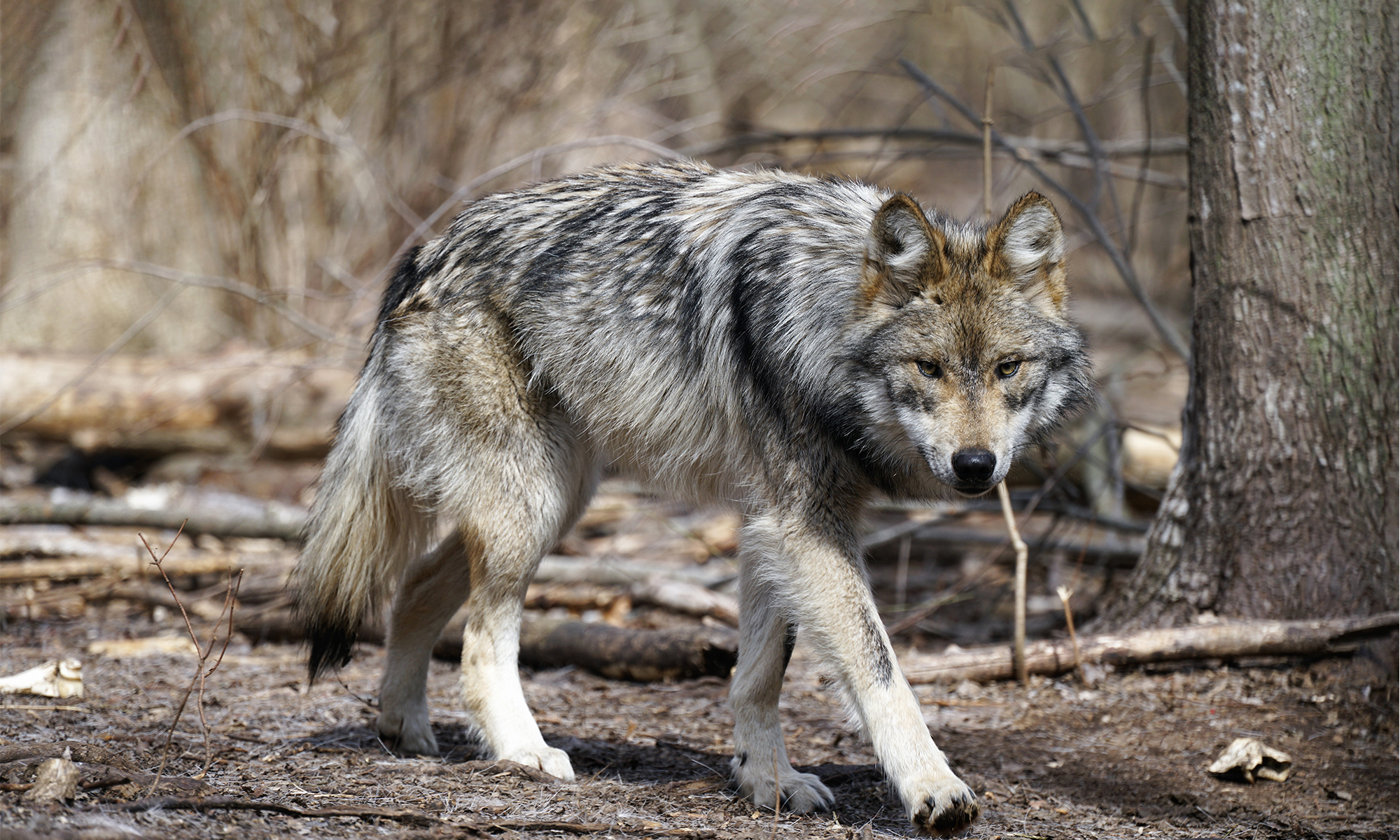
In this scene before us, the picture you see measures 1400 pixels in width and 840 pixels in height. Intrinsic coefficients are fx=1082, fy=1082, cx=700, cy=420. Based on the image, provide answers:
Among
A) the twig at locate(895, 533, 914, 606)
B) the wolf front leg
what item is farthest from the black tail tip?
the twig at locate(895, 533, 914, 606)

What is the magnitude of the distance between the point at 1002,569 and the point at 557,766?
163 inches

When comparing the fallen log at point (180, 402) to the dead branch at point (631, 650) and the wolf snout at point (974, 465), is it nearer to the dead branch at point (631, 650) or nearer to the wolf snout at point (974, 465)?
the dead branch at point (631, 650)

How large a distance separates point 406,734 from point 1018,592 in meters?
2.38

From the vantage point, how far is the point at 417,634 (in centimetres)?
396

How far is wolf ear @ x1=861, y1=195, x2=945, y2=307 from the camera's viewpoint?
3.16 metres

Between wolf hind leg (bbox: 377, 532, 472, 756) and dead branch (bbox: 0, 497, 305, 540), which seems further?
dead branch (bbox: 0, 497, 305, 540)

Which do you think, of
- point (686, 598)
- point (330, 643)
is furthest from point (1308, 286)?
point (330, 643)

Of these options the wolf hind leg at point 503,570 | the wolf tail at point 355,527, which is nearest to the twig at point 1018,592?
the wolf hind leg at point 503,570

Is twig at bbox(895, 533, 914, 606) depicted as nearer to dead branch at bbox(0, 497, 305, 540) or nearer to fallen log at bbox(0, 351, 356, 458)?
dead branch at bbox(0, 497, 305, 540)

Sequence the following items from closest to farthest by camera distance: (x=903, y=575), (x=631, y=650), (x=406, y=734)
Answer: (x=406, y=734), (x=631, y=650), (x=903, y=575)

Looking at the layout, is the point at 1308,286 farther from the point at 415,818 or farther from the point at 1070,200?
the point at 415,818

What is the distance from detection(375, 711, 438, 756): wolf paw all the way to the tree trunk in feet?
10.8

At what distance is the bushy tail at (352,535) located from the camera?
389 cm

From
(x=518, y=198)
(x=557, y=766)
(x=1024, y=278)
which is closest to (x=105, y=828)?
(x=557, y=766)
